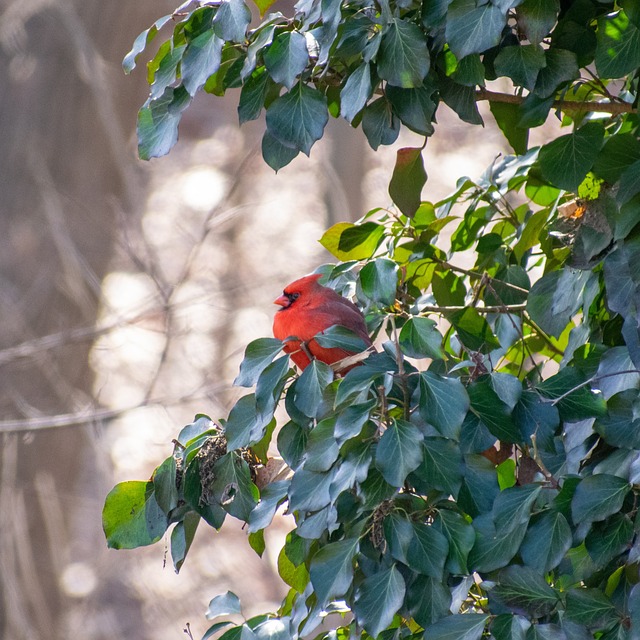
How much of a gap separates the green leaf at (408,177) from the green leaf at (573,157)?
9.8 inches

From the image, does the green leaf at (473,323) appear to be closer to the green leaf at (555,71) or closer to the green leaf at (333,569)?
the green leaf at (555,71)

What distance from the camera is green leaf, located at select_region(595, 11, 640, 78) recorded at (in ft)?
3.69

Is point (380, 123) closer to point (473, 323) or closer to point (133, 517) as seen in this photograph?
point (473, 323)

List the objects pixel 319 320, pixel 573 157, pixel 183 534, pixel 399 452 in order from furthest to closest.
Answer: pixel 319 320
pixel 183 534
pixel 573 157
pixel 399 452

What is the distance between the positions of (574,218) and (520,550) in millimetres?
506

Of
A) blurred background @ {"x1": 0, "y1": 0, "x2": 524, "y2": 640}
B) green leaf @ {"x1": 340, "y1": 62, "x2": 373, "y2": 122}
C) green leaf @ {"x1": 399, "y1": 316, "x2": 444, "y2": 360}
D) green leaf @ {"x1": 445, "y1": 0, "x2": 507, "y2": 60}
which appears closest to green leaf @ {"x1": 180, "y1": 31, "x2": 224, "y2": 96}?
green leaf @ {"x1": 340, "y1": 62, "x2": 373, "y2": 122}

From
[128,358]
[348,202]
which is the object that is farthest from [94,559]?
[348,202]

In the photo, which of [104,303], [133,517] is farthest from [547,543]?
[104,303]

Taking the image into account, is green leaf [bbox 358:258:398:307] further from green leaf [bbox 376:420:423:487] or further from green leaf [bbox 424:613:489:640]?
green leaf [bbox 424:613:489:640]

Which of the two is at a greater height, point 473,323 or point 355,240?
point 355,240

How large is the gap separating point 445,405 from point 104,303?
3.28 metres

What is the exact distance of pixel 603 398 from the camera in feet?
3.68

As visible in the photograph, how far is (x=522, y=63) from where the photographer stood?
117 centimetres

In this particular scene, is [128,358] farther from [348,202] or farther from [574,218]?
[574,218]
